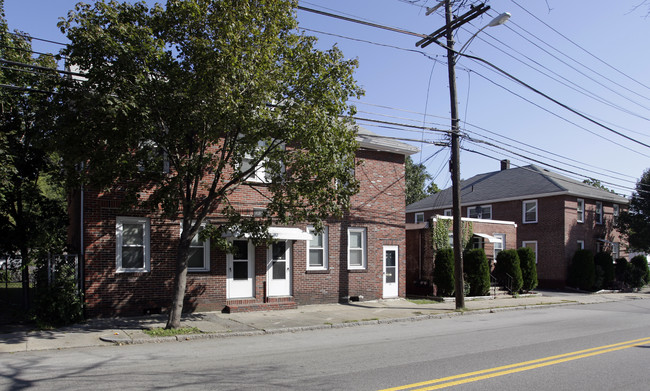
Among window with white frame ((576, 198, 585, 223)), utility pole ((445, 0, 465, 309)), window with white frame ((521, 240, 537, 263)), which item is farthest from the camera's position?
window with white frame ((521, 240, 537, 263))

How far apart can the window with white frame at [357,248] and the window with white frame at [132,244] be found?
7.51 meters

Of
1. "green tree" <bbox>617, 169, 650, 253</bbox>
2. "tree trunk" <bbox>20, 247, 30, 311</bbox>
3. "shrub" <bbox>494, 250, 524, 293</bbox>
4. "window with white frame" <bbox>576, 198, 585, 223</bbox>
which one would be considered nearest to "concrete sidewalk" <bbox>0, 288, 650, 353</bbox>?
"tree trunk" <bbox>20, 247, 30, 311</bbox>

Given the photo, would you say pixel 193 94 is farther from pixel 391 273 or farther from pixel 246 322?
pixel 391 273

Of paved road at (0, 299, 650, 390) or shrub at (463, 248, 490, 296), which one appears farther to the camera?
shrub at (463, 248, 490, 296)

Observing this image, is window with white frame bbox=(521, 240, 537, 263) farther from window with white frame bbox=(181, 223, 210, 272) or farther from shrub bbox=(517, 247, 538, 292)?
window with white frame bbox=(181, 223, 210, 272)

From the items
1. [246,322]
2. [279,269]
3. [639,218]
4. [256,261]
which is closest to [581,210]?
[639,218]

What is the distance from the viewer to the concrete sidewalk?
10.6 metres

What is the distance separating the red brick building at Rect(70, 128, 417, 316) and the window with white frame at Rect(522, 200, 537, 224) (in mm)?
14566

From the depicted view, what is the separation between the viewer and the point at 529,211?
30.9 m

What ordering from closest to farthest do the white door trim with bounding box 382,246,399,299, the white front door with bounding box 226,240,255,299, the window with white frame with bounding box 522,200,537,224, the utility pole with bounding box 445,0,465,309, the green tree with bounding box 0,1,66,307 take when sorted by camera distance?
1. the green tree with bounding box 0,1,66,307
2. the white front door with bounding box 226,240,255,299
3. the utility pole with bounding box 445,0,465,309
4. the white door trim with bounding box 382,246,399,299
5. the window with white frame with bounding box 522,200,537,224

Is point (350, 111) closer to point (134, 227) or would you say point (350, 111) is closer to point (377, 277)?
point (134, 227)

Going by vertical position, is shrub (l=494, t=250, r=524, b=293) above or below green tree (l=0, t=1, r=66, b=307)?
below

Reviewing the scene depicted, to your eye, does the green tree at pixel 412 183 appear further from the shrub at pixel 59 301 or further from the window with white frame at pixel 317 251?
the shrub at pixel 59 301

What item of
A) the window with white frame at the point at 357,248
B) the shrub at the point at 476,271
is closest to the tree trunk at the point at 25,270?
the window with white frame at the point at 357,248
